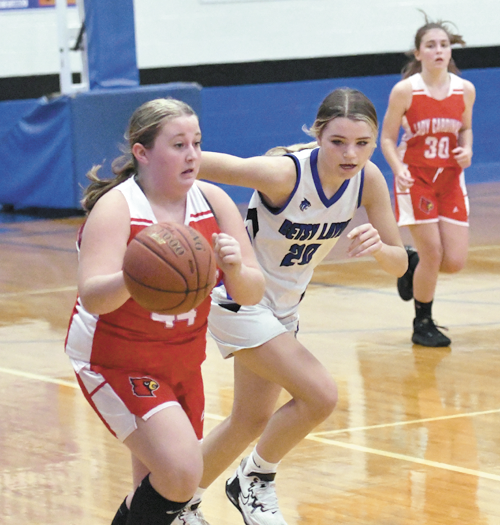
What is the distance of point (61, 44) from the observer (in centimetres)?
1069

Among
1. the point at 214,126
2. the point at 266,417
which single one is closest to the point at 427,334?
the point at 266,417

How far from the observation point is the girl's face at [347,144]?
3.33 meters

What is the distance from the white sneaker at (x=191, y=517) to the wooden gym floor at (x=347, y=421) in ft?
0.79

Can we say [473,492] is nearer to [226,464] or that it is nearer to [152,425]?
[226,464]

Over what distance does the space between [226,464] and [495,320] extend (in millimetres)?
3392

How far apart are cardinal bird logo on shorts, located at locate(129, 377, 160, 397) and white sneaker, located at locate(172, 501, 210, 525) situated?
2.12 feet

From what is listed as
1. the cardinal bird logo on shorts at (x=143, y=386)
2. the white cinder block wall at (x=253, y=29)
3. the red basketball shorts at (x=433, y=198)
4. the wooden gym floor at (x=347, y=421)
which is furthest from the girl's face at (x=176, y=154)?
the white cinder block wall at (x=253, y=29)

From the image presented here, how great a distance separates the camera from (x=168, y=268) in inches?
103

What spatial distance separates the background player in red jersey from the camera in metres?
5.95

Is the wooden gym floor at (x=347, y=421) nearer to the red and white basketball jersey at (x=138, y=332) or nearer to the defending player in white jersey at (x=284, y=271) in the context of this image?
the defending player in white jersey at (x=284, y=271)

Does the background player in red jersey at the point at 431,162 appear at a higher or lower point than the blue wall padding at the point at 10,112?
higher

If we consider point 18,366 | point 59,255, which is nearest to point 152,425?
point 18,366

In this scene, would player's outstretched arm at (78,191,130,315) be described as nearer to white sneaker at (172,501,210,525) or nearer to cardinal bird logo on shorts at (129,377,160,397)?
cardinal bird logo on shorts at (129,377,160,397)

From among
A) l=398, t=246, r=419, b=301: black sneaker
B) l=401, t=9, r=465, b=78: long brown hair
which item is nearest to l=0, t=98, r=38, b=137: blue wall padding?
l=401, t=9, r=465, b=78: long brown hair
